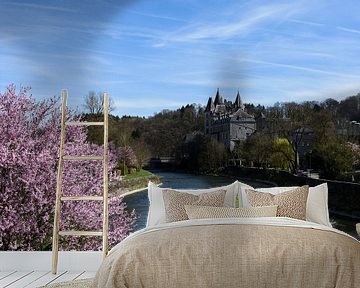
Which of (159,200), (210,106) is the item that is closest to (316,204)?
(159,200)

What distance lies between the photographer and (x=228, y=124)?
6098 millimetres

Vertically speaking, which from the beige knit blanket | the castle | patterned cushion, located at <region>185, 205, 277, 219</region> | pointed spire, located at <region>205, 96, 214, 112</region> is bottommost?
the beige knit blanket

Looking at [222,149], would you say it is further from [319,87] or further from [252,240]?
[252,240]

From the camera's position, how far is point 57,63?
3182 mm

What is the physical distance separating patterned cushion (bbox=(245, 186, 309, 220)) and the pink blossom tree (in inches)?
104

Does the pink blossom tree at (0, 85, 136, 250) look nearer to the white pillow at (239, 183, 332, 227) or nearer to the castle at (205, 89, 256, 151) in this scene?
the castle at (205, 89, 256, 151)

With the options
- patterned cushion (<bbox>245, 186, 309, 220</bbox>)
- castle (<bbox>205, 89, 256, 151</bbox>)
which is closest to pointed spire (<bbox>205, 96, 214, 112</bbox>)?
castle (<bbox>205, 89, 256, 151</bbox>)

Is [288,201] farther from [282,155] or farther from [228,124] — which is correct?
[282,155]

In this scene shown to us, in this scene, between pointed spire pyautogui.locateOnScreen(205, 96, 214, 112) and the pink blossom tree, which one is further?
the pink blossom tree

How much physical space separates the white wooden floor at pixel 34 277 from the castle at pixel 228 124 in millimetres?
1917

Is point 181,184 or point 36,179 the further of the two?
point 181,184

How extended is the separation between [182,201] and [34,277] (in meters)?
1.48

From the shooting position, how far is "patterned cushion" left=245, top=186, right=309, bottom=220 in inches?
164

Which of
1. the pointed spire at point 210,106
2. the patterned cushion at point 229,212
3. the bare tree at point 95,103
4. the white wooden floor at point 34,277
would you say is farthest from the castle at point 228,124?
the white wooden floor at point 34,277
